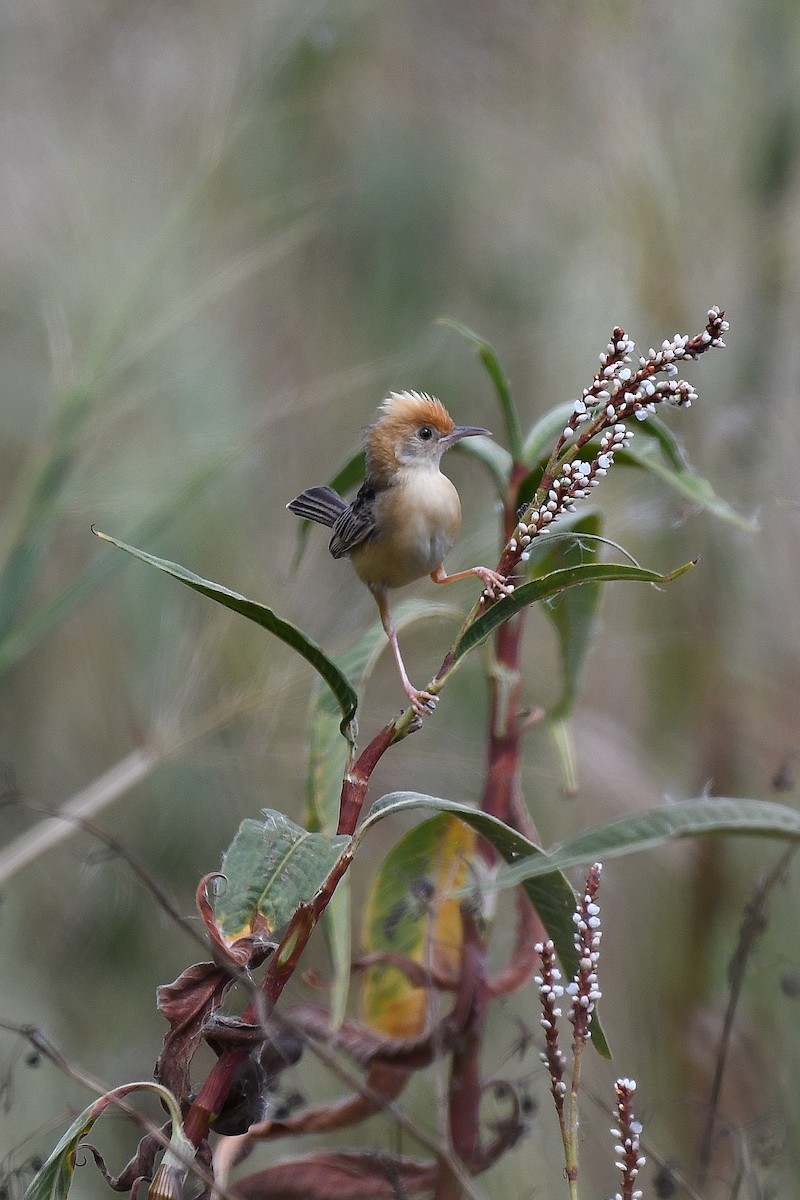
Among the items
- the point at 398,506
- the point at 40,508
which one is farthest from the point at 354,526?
the point at 40,508

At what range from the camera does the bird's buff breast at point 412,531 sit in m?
1.22

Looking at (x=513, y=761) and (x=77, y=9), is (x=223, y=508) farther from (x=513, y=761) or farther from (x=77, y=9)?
(x=513, y=761)

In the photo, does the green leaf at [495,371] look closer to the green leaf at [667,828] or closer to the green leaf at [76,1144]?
the green leaf at [667,828]

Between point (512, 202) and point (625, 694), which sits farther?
point (512, 202)

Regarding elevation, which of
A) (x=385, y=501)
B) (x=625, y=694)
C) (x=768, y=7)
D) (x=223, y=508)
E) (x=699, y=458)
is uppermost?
(x=768, y=7)

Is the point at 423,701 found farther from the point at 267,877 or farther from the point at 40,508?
the point at 40,508

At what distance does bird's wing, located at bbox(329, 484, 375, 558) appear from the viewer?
1.25 meters

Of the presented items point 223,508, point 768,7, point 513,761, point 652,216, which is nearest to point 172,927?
point 223,508

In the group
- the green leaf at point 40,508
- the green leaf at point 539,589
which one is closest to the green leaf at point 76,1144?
the green leaf at point 539,589

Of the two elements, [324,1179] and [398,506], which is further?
[398,506]

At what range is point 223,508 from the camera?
2.56 m

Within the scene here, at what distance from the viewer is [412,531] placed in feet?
4.02

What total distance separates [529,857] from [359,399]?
6.84 ft

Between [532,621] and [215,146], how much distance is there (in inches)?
49.2
